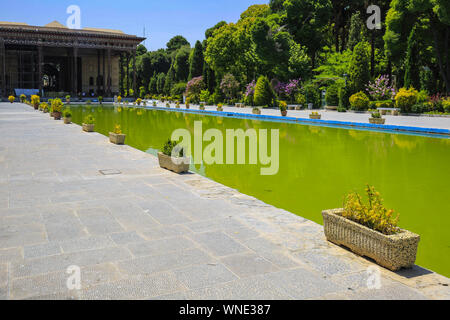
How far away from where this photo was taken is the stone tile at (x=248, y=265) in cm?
403

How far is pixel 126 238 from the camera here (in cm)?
497

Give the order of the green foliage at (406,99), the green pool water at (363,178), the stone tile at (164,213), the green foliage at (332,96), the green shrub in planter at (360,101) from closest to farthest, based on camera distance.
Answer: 1. the stone tile at (164,213)
2. the green pool water at (363,178)
3. the green foliage at (406,99)
4. the green shrub in planter at (360,101)
5. the green foliage at (332,96)

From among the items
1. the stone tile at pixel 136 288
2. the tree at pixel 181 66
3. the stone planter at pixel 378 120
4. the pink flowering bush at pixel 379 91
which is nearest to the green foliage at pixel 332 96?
the pink flowering bush at pixel 379 91

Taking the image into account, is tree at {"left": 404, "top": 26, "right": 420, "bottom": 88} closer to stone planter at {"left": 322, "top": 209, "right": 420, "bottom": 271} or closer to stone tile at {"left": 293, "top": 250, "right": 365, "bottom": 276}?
stone planter at {"left": 322, "top": 209, "right": 420, "bottom": 271}

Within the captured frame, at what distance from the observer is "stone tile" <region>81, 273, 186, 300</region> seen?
3.54 meters

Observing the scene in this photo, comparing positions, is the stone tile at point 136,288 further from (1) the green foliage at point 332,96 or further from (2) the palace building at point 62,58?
(2) the palace building at point 62,58

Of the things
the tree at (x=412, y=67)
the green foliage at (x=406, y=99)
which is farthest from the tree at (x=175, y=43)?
the green foliage at (x=406, y=99)

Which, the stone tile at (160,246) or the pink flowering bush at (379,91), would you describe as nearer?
the stone tile at (160,246)

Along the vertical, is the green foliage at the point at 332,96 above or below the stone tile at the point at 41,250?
above

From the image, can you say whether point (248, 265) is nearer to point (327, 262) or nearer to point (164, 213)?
point (327, 262)

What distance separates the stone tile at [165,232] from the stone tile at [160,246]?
0.14 metres

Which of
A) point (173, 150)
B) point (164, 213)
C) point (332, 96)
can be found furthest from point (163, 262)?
point (332, 96)

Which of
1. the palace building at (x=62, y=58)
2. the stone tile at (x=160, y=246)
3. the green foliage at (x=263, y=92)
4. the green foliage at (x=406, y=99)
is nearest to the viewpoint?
the stone tile at (x=160, y=246)

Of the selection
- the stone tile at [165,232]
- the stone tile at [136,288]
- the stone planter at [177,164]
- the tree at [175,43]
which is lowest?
the stone tile at [136,288]
